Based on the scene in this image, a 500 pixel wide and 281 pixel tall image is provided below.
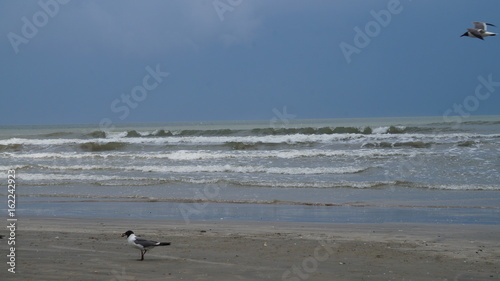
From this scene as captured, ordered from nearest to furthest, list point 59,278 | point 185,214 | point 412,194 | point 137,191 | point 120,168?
1. point 59,278
2. point 185,214
3. point 412,194
4. point 137,191
5. point 120,168

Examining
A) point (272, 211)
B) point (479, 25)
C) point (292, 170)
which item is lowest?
point (272, 211)

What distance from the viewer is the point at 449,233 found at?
8.69m

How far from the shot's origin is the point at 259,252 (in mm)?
7227

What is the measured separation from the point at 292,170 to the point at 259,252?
479 inches

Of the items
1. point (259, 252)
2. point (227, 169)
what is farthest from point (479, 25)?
point (227, 169)

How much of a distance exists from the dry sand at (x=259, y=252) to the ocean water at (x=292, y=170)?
3.70 meters

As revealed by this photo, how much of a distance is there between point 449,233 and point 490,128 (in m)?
26.0

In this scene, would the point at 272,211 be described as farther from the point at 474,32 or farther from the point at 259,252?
the point at 474,32

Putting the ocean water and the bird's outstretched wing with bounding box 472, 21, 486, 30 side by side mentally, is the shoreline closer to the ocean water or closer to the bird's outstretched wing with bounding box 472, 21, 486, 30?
the ocean water

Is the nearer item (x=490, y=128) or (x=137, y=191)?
(x=137, y=191)

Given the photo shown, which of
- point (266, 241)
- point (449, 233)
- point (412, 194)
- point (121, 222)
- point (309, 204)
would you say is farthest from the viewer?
point (412, 194)

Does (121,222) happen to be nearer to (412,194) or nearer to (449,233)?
(449,233)

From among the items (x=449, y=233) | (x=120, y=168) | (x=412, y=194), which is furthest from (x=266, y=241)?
(x=120, y=168)

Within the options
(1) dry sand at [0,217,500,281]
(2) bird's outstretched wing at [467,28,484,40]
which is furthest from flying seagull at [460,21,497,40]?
(1) dry sand at [0,217,500,281]
